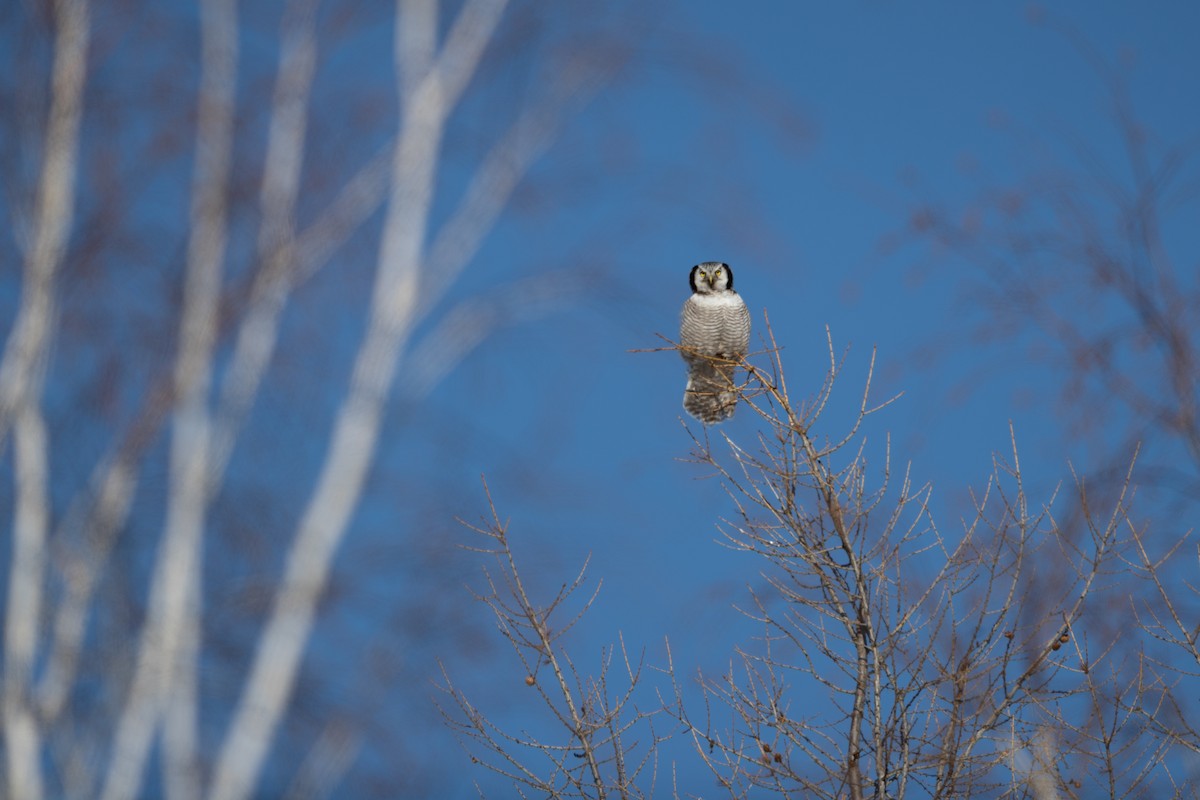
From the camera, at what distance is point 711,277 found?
483 cm

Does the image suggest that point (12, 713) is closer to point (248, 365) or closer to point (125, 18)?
point (248, 365)

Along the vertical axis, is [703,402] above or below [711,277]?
below

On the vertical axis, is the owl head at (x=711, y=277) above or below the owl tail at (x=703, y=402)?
above

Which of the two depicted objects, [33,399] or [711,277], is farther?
[33,399]

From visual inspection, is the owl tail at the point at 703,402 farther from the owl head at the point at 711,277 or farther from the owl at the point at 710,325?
the owl head at the point at 711,277

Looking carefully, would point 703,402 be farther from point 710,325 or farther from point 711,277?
point 711,277

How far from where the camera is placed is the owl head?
4.84 meters

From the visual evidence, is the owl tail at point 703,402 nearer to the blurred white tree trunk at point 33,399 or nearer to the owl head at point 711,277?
the owl head at point 711,277

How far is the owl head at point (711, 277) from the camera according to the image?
190 inches

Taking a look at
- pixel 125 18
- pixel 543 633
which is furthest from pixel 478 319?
pixel 543 633

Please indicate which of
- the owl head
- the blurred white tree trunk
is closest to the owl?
the owl head

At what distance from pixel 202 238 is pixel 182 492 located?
1.09 m

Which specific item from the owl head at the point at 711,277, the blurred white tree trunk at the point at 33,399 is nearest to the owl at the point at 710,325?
the owl head at the point at 711,277

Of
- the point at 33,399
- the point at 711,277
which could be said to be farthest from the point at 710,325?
the point at 33,399
